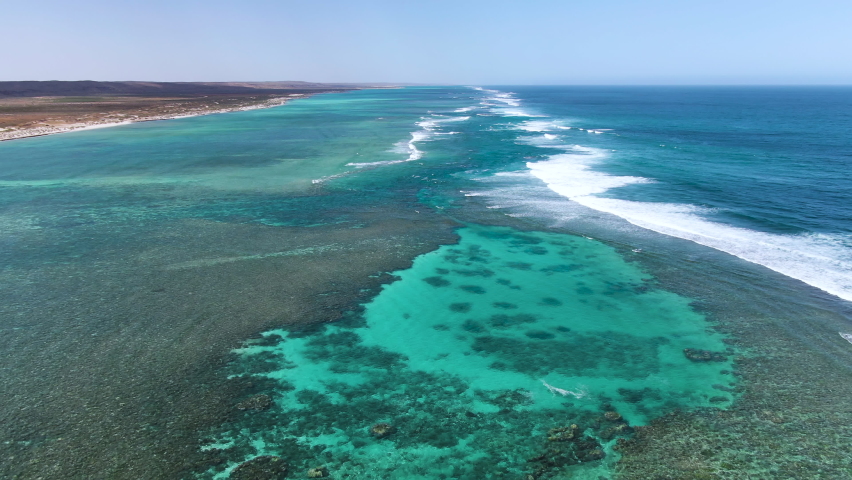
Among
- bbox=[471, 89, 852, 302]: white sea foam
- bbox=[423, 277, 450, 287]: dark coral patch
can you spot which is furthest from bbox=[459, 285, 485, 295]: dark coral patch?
bbox=[471, 89, 852, 302]: white sea foam

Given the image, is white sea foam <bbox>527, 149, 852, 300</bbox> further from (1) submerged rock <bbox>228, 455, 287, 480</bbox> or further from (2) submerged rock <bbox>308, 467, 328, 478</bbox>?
(1) submerged rock <bbox>228, 455, 287, 480</bbox>

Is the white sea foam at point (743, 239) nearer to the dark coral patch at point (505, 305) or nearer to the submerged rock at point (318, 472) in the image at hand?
the dark coral patch at point (505, 305)

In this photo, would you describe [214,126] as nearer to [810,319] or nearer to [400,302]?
[400,302]

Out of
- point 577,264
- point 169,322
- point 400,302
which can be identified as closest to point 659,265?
point 577,264

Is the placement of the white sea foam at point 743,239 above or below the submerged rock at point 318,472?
above

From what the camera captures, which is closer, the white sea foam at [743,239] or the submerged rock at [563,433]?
the submerged rock at [563,433]

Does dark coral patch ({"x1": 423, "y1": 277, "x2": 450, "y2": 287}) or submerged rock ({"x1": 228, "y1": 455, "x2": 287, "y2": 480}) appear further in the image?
dark coral patch ({"x1": 423, "y1": 277, "x2": 450, "y2": 287})

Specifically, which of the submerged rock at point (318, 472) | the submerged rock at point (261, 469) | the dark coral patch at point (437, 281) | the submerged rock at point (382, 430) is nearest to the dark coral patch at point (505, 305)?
the dark coral patch at point (437, 281)

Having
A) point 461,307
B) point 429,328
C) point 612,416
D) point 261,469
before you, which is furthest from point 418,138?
point 261,469
